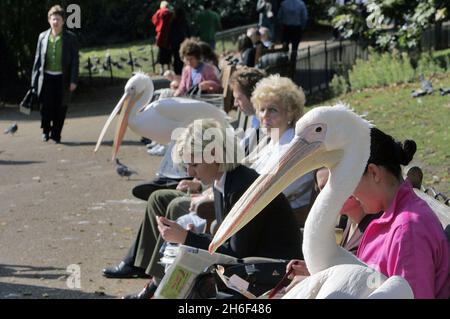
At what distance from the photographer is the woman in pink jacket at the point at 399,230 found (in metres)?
3.88

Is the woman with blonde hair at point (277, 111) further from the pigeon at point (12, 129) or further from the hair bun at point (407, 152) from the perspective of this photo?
the pigeon at point (12, 129)

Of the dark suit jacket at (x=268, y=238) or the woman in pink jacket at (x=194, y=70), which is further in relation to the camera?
the woman in pink jacket at (x=194, y=70)

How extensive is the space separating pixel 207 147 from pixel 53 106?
8.66m

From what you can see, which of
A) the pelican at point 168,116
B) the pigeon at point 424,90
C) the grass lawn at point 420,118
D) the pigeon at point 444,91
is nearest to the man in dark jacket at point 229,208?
the pelican at point 168,116

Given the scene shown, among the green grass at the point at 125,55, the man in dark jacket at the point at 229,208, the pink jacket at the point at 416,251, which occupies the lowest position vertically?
the green grass at the point at 125,55

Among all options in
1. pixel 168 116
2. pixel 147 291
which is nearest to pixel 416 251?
pixel 147 291

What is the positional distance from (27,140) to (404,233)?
11283mm

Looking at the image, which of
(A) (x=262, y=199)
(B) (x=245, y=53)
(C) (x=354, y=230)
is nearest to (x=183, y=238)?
(C) (x=354, y=230)

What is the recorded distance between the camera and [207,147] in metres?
6.12

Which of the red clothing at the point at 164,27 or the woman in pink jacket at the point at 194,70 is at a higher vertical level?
the woman in pink jacket at the point at 194,70

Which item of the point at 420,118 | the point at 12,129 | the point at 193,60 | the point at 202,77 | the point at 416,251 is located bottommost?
the point at 12,129

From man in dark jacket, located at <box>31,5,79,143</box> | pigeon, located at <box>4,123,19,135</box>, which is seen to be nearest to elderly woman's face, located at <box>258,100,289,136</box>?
man in dark jacket, located at <box>31,5,79,143</box>

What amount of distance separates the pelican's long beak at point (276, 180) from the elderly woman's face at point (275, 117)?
100 inches

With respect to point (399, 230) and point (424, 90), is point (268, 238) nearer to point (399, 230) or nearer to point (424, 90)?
point (399, 230)
